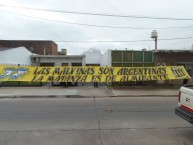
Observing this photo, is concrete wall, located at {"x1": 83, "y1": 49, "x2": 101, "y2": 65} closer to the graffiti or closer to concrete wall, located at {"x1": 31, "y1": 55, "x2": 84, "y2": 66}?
concrete wall, located at {"x1": 31, "y1": 55, "x2": 84, "y2": 66}

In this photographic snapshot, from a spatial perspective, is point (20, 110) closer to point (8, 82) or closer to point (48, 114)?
point (48, 114)

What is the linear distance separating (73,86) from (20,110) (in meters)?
8.66

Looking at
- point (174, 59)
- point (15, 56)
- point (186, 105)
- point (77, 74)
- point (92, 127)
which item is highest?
point (15, 56)

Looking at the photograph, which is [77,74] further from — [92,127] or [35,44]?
[35,44]

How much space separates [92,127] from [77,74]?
10440 millimetres

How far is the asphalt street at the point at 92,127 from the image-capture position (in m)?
5.29

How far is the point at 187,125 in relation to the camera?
6.66 m

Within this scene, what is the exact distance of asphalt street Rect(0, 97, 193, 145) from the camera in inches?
208

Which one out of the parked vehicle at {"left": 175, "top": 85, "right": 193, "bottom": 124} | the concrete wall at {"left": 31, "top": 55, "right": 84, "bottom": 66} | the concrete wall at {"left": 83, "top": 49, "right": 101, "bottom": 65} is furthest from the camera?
the concrete wall at {"left": 83, "top": 49, "right": 101, "bottom": 65}

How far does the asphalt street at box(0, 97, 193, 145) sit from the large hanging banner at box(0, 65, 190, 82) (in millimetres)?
7828

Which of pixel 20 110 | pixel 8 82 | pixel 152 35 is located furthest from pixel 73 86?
pixel 152 35

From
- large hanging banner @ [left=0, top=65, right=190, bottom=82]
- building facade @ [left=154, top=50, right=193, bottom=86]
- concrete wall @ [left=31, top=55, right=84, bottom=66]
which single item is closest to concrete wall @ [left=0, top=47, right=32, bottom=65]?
concrete wall @ [left=31, top=55, right=84, bottom=66]

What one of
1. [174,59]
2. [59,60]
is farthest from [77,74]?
[59,60]

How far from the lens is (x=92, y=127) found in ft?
21.1
